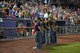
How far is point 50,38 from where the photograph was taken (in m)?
17.5

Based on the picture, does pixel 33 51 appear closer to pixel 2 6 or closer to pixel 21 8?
pixel 2 6

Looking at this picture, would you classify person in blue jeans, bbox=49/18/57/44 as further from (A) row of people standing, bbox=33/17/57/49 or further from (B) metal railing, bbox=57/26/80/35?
(B) metal railing, bbox=57/26/80/35

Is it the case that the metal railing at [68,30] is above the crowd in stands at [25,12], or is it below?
below

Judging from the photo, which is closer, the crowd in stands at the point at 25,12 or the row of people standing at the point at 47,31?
the row of people standing at the point at 47,31

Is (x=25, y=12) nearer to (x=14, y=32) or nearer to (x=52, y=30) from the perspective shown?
(x=14, y=32)

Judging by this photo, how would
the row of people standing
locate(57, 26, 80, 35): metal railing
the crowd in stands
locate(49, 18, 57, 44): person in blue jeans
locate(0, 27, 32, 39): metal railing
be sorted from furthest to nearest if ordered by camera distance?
locate(57, 26, 80, 35): metal railing
the crowd in stands
locate(0, 27, 32, 39): metal railing
locate(49, 18, 57, 44): person in blue jeans
the row of people standing

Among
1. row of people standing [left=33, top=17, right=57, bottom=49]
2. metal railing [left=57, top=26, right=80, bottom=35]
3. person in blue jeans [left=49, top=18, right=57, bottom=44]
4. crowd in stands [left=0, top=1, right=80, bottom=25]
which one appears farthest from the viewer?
metal railing [left=57, top=26, right=80, bottom=35]

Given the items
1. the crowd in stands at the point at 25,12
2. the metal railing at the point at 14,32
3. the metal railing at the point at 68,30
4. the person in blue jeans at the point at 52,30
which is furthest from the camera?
the metal railing at the point at 68,30

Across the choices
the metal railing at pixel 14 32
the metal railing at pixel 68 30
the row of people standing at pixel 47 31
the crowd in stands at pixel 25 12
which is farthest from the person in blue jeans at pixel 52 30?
the metal railing at pixel 68 30

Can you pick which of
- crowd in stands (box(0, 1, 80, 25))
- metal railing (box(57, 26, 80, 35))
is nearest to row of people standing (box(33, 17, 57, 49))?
crowd in stands (box(0, 1, 80, 25))

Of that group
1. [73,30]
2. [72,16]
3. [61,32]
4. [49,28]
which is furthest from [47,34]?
[72,16]

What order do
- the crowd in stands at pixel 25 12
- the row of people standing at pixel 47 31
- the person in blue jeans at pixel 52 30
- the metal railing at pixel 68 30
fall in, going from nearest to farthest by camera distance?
the row of people standing at pixel 47 31
the person in blue jeans at pixel 52 30
the crowd in stands at pixel 25 12
the metal railing at pixel 68 30

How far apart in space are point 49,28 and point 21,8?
6.24 meters

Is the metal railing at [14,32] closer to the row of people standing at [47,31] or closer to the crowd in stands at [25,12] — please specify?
the crowd in stands at [25,12]
